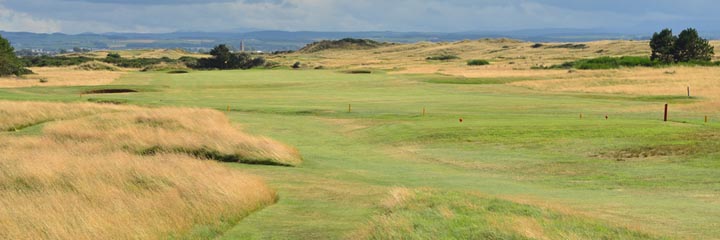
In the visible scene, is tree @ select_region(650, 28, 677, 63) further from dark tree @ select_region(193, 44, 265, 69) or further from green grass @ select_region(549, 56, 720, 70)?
dark tree @ select_region(193, 44, 265, 69)

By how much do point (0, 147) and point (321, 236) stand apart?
1532 centimetres

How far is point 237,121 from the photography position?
36312 mm

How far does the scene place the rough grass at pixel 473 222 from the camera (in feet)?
34.6

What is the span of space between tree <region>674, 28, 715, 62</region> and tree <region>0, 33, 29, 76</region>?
69955 millimetres

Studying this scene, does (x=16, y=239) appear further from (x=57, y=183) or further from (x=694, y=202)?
(x=694, y=202)

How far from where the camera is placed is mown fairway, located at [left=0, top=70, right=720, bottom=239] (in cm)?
1212

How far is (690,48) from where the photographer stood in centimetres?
9531

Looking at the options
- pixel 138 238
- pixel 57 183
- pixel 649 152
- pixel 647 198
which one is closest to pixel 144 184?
pixel 57 183

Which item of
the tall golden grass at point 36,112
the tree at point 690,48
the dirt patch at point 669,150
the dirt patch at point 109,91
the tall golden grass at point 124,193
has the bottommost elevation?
the dirt patch at point 109,91

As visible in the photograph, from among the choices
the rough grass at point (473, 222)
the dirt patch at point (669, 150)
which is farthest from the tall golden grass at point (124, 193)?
the dirt patch at point (669, 150)

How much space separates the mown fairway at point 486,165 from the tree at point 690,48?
47.2m

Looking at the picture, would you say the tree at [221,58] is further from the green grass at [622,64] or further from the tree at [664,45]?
the tree at [664,45]

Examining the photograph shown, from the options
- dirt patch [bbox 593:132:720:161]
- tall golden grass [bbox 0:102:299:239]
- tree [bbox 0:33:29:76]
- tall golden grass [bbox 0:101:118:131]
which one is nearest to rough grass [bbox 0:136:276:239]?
tall golden grass [bbox 0:102:299:239]

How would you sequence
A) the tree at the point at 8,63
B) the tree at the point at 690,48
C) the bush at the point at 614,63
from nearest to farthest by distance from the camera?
1. the tree at the point at 8,63
2. the bush at the point at 614,63
3. the tree at the point at 690,48
